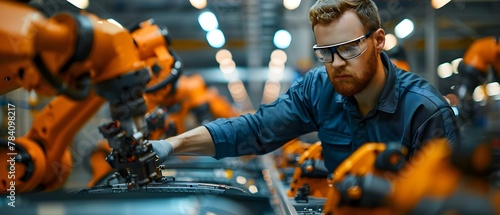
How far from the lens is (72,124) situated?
14.8 feet

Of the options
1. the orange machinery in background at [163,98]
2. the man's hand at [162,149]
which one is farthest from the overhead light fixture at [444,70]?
the man's hand at [162,149]

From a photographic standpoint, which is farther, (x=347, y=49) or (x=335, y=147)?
(x=335, y=147)

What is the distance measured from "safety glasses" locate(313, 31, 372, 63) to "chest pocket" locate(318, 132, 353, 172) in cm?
64

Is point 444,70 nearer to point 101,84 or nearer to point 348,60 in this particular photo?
point 348,60

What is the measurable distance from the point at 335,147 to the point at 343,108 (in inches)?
10.4

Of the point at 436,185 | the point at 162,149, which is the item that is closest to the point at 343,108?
the point at 162,149

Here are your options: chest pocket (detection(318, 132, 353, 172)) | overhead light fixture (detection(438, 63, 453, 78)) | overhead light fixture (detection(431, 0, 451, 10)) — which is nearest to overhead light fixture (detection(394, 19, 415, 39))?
overhead light fixture (detection(431, 0, 451, 10))

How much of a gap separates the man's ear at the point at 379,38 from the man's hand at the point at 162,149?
1.20m

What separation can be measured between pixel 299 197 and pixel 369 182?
2.28m

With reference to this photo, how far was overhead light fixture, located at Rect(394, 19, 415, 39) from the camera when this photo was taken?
30.2ft

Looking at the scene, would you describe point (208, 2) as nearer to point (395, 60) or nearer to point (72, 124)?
point (395, 60)

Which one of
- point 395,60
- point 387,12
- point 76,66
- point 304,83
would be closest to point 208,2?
point 387,12

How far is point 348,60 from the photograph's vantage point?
3.03 metres

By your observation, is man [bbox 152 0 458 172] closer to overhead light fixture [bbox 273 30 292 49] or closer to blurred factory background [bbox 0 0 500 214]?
blurred factory background [bbox 0 0 500 214]
